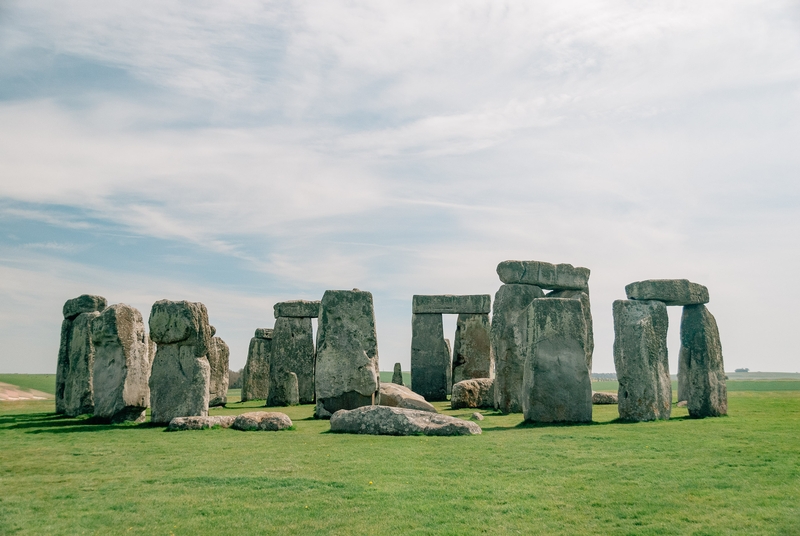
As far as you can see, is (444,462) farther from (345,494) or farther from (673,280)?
(673,280)

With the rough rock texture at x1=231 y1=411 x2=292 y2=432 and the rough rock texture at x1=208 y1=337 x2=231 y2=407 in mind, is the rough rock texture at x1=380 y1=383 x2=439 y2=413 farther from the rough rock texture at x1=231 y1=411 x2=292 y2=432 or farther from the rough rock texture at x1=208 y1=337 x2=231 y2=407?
the rough rock texture at x1=208 y1=337 x2=231 y2=407

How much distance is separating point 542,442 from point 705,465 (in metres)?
2.49

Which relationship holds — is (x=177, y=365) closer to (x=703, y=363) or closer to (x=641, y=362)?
(x=641, y=362)

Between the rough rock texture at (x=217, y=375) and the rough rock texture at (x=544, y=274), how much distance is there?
8.40 m

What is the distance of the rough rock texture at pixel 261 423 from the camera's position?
1179cm

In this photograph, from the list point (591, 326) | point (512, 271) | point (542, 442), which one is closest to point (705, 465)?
point (542, 442)

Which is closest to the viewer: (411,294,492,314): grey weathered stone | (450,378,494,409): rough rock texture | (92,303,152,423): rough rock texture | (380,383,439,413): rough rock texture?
(92,303,152,423): rough rock texture

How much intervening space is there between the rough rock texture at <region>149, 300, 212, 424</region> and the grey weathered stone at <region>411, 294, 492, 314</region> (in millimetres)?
12403

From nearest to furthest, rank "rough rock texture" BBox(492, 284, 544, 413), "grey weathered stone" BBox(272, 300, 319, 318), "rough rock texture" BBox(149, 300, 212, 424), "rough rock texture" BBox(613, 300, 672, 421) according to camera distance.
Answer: "rough rock texture" BBox(149, 300, 212, 424), "rough rock texture" BBox(613, 300, 672, 421), "rough rock texture" BBox(492, 284, 544, 413), "grey weathered stone" BBox(272, 300, 319, 318)

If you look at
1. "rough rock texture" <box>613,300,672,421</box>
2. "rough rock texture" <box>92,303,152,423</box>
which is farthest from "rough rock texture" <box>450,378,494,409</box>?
"rough rock texture" <box>92,303,152,423</box>

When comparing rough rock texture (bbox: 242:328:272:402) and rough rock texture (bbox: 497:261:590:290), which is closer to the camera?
rough rock texture (bbox: 497:261:590:290)

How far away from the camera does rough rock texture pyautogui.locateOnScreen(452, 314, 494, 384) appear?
23.3 m

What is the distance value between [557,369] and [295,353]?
420 inches

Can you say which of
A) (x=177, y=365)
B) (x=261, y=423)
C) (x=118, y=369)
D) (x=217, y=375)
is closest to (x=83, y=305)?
(x=118, y=369)
